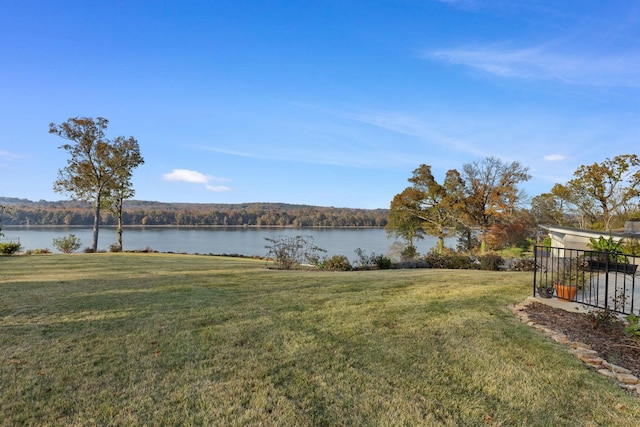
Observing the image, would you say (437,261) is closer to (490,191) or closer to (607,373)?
(607,373)

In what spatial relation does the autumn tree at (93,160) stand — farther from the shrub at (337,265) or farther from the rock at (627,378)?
the rock at (627,378)

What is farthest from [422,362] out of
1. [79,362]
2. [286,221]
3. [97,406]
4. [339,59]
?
[286,221]

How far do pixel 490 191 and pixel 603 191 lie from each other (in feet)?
24.5

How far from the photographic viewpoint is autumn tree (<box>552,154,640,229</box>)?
24.2 m

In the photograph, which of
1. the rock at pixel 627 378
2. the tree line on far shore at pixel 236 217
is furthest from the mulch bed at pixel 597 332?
the tree line on far shore at pixel 236 217

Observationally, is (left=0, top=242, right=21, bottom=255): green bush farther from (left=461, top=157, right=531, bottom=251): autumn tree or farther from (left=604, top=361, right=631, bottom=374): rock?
(left=461, top=157, right=531, bottom=251): autumn tree

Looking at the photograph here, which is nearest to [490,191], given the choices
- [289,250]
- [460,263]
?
[460,263]

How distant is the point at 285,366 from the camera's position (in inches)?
123

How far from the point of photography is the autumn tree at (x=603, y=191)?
24172 millimetres

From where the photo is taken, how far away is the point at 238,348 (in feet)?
11.6

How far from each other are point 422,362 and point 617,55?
1220 cm

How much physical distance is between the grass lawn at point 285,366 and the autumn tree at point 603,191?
2628 cm

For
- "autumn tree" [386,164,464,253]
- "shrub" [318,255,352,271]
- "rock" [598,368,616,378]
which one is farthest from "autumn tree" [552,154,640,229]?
"rock" [598,368,616,378]

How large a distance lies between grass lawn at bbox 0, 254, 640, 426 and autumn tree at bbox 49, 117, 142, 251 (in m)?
18.7
